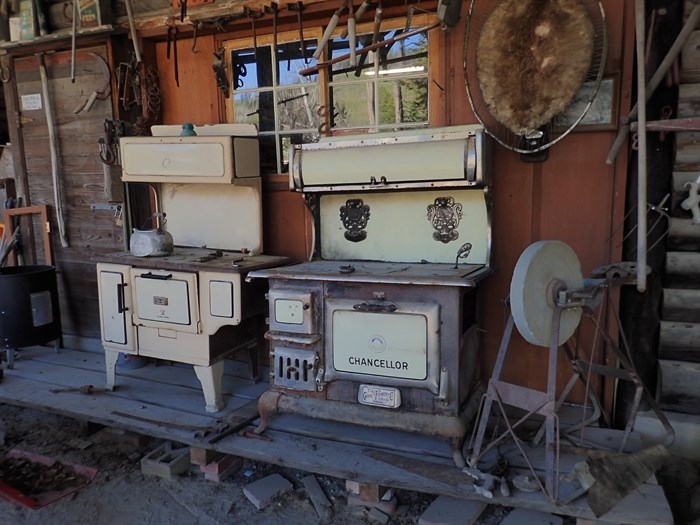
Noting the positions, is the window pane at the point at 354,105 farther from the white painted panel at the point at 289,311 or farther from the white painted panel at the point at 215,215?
the white painted panel at the point at 289,311

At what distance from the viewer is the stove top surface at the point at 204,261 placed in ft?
9.09

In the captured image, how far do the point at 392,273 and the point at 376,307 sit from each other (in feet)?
0.54

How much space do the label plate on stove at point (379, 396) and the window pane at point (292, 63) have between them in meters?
1.81

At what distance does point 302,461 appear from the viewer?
7.84ft

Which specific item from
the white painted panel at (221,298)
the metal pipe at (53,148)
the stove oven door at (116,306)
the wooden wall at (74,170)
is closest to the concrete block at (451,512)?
the white painted panel at (221,298)

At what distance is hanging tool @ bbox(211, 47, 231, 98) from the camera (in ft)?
10.7

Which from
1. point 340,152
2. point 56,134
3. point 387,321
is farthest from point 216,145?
point 56,134

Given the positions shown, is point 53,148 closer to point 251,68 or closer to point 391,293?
point 251,68

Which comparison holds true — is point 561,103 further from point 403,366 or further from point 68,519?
point 68,519

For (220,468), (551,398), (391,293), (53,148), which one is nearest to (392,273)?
(391,293)

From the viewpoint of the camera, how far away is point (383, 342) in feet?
7.72

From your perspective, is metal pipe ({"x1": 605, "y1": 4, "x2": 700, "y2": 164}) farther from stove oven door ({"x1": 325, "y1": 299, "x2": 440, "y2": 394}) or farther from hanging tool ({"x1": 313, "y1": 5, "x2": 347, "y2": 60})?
hanging tool ({"x1": 313, "y1": 5, "x2": 347, "y2": 60})

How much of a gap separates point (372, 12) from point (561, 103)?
3.75 ft

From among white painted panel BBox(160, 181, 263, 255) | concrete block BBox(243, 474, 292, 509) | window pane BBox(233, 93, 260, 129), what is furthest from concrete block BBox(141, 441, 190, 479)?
window pane BBox(233, 93, 260, 129)
